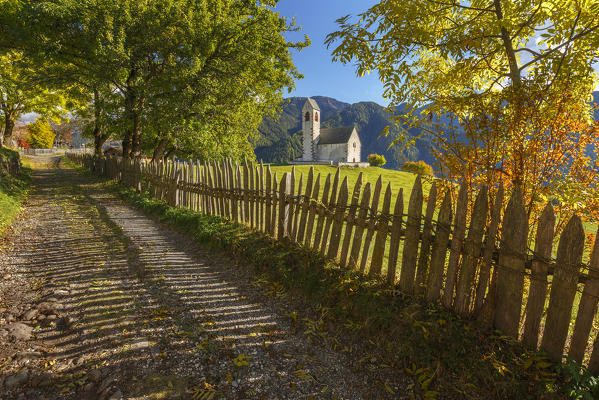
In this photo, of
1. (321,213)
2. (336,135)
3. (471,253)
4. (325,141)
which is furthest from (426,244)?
(325,141)

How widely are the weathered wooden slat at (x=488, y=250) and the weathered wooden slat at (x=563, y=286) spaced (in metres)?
0.51

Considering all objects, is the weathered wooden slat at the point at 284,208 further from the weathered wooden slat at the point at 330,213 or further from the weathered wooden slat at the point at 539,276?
the weathered wooden slat at the point at 539,276

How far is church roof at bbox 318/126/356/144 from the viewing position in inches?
2552

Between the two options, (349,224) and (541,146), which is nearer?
(541,146)

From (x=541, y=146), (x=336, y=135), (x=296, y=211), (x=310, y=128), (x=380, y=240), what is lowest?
(x=380, y=240)

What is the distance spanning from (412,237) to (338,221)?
125 cm

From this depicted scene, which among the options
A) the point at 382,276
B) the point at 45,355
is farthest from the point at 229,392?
the point at 382,276

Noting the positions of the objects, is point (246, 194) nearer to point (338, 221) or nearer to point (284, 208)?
point (284, 208)

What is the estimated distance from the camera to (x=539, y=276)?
2598 millimetres

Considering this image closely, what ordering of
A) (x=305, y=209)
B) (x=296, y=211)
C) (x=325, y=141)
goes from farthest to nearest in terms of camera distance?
(x=325, y=141) → (x=296, y=211) → (x=305, y=209)

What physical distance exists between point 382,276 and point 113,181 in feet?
58.2

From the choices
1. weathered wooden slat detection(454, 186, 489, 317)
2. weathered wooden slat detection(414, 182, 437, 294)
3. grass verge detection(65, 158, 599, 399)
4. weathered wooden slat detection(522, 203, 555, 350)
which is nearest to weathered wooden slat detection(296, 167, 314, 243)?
grass verge detection(65, 158, 599, 399)

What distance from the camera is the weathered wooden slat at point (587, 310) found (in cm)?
231

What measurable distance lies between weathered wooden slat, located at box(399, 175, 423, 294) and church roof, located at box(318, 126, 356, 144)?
62460 millimetres
